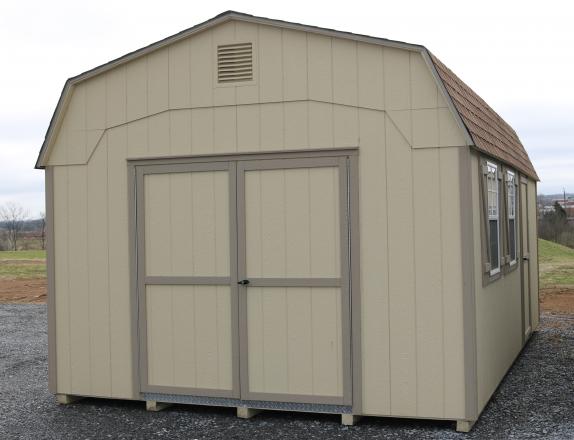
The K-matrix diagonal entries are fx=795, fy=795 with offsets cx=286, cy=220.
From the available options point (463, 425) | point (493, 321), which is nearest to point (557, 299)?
point (493, 321)

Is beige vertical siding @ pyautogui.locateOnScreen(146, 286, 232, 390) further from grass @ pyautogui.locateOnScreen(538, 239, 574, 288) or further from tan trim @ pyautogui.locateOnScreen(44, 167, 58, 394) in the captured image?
grass @ pyautogui.locateOnScreen(538, 239, 574, 288)

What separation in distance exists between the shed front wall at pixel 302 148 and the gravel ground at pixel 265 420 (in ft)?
0.61

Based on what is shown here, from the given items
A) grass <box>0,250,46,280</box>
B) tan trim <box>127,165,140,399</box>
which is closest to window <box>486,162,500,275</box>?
tan trim <box>127,165,140,399</box>

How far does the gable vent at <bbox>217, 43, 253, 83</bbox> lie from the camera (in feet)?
20.6

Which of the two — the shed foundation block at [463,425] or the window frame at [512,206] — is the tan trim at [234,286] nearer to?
the shed foundation block at [463,425]

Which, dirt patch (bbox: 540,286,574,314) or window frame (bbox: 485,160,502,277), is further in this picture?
dirt patch (bbox: 540,286,574,314)

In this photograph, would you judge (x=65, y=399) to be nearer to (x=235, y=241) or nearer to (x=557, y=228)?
(x=235, y=241)

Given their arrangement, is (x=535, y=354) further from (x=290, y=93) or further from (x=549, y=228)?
(x=549, y=228)

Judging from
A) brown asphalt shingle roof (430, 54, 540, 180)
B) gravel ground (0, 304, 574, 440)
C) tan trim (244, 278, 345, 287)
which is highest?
brown asphalt shingle roof (430, 54, 540, 180)

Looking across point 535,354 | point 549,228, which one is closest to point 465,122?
point 535,354

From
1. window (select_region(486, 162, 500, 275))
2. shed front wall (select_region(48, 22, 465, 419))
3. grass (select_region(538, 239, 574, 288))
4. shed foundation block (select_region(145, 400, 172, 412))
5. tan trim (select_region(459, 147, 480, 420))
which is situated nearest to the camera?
tan trim (select_region(459, 147, 480, 420))

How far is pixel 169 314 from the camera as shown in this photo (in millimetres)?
6480

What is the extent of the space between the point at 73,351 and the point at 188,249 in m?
1.41

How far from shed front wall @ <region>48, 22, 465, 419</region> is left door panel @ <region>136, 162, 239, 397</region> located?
17 cm
